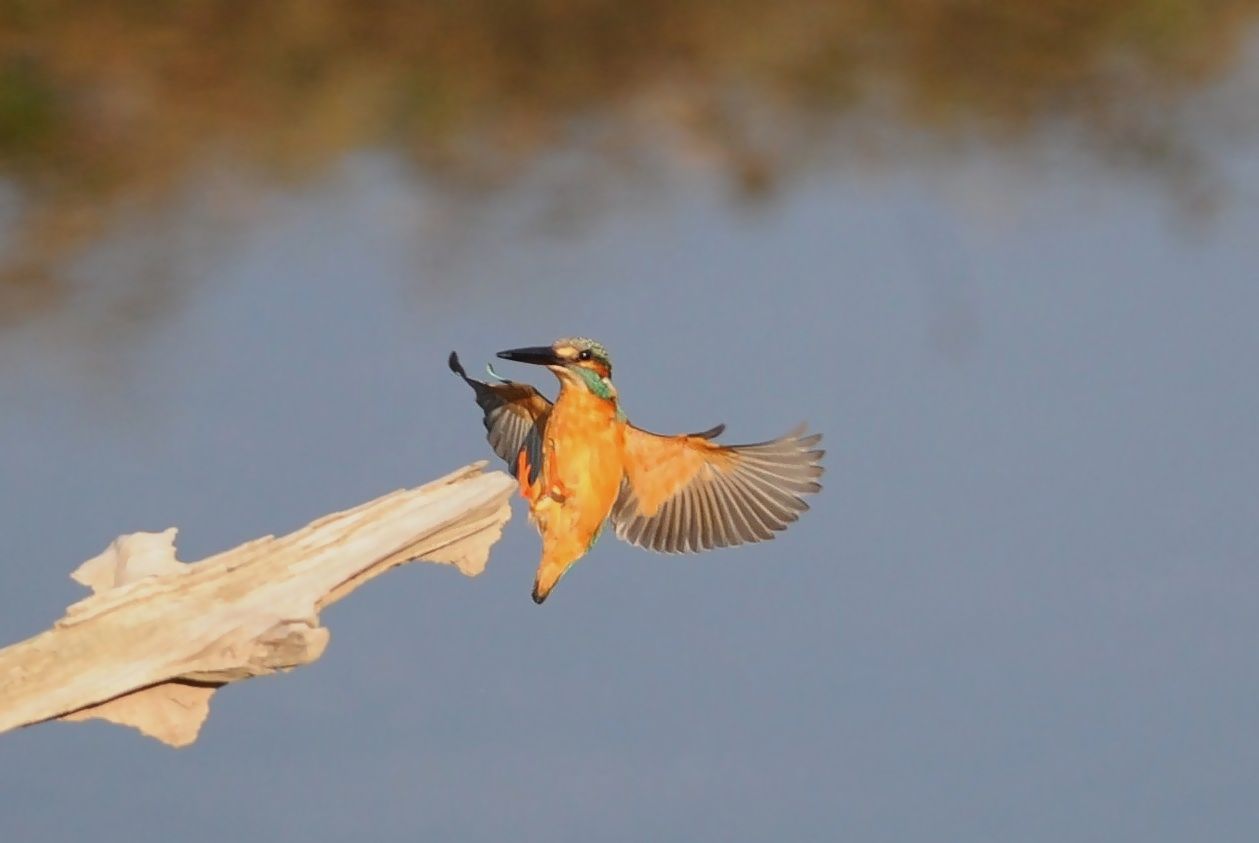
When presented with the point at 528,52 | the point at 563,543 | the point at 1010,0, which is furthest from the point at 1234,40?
the point at 563,543

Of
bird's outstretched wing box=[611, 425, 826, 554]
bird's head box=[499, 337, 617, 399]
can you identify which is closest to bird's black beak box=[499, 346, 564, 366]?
bird's head box=[499, 337, 617, 399]

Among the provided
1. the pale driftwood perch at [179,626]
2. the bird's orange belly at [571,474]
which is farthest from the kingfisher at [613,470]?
the pale driftwood perch at [179,626]

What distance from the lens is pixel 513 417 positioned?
310 cm

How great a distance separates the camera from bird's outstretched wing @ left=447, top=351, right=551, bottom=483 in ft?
9.83

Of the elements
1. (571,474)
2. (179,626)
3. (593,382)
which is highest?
(593,382)

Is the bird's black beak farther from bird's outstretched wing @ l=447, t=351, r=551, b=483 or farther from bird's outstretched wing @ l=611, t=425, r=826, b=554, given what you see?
bird's outstretched wing @ l=611, t=425, r=826, b=554

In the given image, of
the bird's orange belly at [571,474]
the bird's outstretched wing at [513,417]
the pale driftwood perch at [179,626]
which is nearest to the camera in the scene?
the pale driftwood perch at [179,626]

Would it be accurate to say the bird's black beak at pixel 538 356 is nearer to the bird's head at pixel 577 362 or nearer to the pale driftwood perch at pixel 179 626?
the bird's head at pixel 577 362

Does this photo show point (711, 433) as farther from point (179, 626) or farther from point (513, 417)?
point (179, 626)

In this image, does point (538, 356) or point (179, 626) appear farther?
point (538, 356)

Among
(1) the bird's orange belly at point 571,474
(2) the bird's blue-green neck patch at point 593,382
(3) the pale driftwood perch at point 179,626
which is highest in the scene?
(2) the bird's blue-green neck patch at point 593,382

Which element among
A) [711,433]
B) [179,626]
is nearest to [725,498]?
[711,433]

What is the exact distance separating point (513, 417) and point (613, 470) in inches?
9.9

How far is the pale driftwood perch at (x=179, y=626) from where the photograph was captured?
8.39ft
